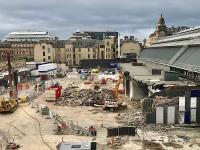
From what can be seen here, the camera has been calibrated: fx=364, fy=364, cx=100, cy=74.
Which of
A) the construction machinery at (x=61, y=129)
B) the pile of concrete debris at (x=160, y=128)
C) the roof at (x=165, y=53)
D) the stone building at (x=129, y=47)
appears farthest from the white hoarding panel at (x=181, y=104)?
the stone building at (x=129, y=47)

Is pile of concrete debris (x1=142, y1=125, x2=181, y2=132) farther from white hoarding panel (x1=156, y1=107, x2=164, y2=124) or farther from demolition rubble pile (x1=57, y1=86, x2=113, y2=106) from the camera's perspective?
demolition rubble pile (x1=57, y1=86, x2=113, y2=106)

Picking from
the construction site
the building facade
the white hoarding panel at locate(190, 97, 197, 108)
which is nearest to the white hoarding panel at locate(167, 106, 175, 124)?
the construction site

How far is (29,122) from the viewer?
46.2m

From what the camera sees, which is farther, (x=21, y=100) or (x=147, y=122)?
(x=21, y=100)

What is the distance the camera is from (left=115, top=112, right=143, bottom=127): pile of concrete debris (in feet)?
138

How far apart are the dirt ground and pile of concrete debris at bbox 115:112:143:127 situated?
35.1 inches

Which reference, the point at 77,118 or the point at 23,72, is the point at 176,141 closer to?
the point at 77,118

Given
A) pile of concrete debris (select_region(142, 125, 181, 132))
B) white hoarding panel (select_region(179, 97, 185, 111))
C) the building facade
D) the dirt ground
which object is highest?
the building facade

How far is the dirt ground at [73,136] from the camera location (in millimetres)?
34062

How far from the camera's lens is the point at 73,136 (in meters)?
37.7

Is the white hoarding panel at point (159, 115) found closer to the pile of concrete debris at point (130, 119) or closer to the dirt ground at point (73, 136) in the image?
the pile of concrete debris at point (130, 119)

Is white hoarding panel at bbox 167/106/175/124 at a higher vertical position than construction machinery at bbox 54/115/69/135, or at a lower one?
higher

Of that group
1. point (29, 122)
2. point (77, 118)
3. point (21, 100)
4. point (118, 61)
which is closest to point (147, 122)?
point (77, 118)

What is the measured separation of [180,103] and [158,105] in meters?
2.48
